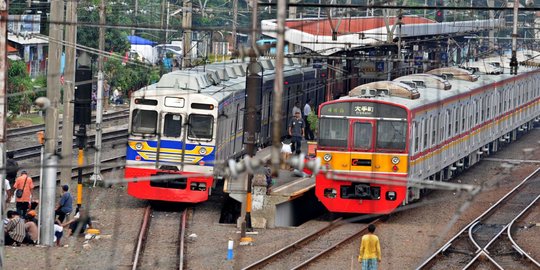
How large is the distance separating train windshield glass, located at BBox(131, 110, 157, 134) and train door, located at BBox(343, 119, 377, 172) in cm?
356

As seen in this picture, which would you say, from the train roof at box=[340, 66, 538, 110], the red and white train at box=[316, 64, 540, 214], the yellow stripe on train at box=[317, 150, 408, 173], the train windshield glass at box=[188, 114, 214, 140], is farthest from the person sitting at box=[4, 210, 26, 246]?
the train roof at box=[340, 66, 538, 110]

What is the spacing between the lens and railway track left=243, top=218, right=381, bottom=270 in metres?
16.3

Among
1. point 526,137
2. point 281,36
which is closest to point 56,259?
point 281,36

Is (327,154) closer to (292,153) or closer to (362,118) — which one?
(362,118)

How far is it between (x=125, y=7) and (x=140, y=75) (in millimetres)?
8683

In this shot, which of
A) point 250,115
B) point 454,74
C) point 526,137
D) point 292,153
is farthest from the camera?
point 526,137

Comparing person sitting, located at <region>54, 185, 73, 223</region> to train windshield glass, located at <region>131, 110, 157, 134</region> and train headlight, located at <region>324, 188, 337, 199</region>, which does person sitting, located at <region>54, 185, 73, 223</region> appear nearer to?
train windshield glass, located at <region>131, 110, 157, 134</region>

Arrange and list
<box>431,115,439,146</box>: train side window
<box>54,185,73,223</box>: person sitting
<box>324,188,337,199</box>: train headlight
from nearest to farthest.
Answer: <box>54,185,73,223</box>: person sitting → <box>324,188,337,199</box>: train headlight → <box>431,115,439,146</box>: train side window

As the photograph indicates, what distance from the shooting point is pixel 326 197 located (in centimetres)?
2014

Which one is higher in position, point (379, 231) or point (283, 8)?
point (283, 8)

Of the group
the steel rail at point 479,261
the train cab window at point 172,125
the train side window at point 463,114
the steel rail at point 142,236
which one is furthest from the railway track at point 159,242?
the train side window at point 463,114

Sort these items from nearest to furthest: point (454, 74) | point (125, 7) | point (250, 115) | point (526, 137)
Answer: point (250, 115) < point (454, 74) < point (526, 137) < point (125, 7)

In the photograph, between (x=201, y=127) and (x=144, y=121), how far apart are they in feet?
3.38

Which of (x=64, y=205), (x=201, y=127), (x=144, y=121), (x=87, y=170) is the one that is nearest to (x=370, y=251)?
(x=64, y=205)
